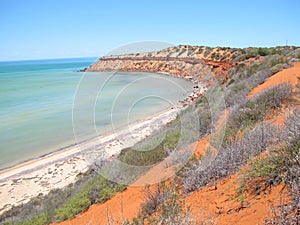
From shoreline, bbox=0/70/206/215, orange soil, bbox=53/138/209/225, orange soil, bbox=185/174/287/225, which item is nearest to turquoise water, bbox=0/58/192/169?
shoreline, bbox=0/70/206/215

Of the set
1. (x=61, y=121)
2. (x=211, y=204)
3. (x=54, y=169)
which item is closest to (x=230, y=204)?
(x=211, y=204)

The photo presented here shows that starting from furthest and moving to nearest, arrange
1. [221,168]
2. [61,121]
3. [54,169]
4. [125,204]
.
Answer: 1. [61,121]
2. [54,169]
3. [125,204]
4. [221,168]

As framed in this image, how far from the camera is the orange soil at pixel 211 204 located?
2922 mm

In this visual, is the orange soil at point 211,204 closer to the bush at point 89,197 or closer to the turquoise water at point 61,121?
the bush at point 89,197

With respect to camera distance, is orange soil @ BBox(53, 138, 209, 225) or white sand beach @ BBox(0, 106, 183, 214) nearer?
orange soil @ BBox(53, 138, 209, 225)

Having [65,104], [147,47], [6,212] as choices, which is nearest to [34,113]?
[65,104]

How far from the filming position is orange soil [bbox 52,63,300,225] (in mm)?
2922

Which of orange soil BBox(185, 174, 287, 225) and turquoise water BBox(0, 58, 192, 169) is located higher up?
orange soil BBox(185, 174, 287, 225)

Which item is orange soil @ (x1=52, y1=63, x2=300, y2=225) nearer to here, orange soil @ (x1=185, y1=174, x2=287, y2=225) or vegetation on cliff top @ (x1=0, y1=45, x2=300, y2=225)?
orange soil @ (x1=185, y1=174, x2=287, y2=225)

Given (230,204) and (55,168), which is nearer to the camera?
(230,204)

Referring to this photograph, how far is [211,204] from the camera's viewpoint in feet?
12.3

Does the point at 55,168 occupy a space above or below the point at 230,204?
below

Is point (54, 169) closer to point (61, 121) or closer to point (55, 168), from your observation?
point (55, 168)

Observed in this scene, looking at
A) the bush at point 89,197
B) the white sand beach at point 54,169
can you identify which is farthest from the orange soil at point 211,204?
the white sand beach at point 54,169
